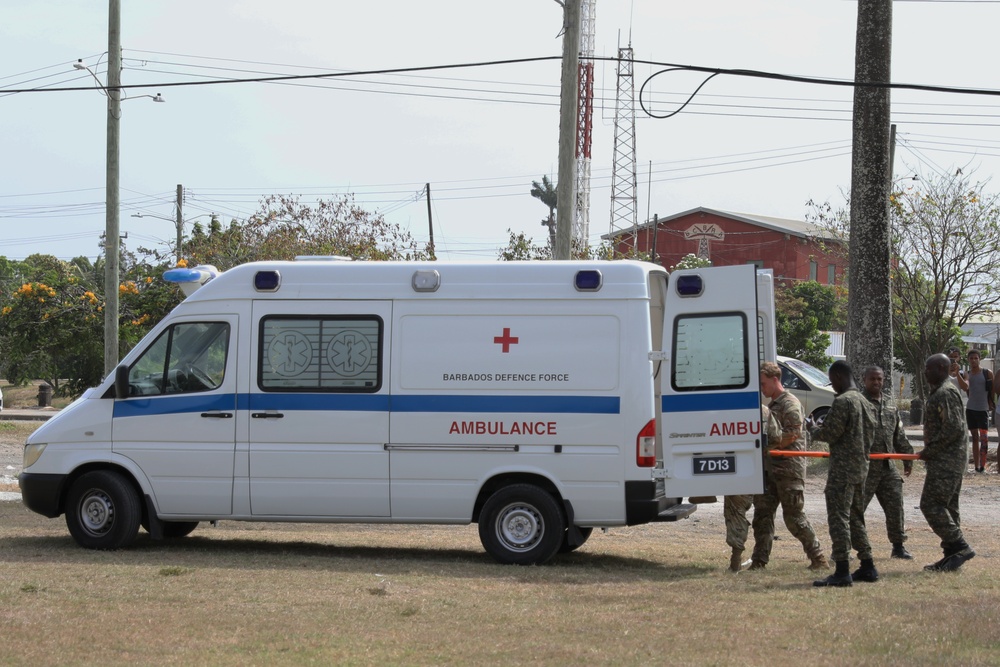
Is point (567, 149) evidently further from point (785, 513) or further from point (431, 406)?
point (785, 513)

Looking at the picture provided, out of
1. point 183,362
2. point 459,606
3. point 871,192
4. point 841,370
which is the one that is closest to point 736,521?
point 841,370

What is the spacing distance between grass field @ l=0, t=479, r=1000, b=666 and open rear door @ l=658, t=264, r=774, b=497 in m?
0.85

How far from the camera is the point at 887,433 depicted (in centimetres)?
1114

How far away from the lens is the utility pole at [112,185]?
18.9 m

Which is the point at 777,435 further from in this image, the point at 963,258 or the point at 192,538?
the point at 963,258

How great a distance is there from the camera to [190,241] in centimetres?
4038

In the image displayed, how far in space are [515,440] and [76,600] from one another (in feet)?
12.3

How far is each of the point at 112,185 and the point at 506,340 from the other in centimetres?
1070

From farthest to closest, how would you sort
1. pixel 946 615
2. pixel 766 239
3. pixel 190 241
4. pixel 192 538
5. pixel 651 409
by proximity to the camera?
pixel 766 239, pixel 190 241, pixel 192 538, pixel 651 409, pixel 946 615

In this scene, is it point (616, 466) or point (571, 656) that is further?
point (616, 466)

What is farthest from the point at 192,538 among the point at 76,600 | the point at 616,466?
the point at 616,466

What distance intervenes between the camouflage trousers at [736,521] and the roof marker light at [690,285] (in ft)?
5.75

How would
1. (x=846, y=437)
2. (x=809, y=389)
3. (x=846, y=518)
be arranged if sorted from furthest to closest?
(x=809, y=389) → (x=846, y=437) → (x=846, y=518)

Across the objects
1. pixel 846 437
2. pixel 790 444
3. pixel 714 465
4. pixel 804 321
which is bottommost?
pixel 714 465
